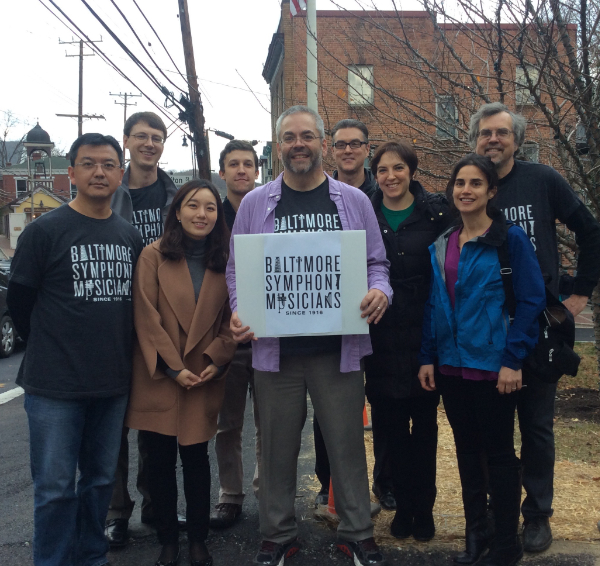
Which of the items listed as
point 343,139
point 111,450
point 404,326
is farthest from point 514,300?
point 111,450

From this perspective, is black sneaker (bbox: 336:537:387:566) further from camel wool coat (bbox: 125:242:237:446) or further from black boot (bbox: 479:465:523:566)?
camel wool coat (bbox: 125:242:237:446)

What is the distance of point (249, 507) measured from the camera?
→ 4.09 metres

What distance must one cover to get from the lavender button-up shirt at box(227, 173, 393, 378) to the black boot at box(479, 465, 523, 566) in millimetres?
902

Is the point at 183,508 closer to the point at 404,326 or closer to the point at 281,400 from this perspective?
the point at 281,400

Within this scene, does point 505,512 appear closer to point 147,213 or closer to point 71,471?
point 71,471

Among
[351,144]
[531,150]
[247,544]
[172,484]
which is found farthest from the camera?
[531,150]

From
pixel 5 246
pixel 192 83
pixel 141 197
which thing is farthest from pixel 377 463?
pixel 5 246

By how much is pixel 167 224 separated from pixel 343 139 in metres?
1.39

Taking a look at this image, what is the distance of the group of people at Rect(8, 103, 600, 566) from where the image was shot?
9.69 ft

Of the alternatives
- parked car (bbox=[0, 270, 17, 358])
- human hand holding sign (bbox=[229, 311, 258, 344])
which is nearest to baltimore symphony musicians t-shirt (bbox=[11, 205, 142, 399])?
human hand holding sign (bbox=[229, 311, 258, 344])

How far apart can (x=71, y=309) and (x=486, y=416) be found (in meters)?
2.12

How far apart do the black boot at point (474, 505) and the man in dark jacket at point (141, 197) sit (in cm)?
190

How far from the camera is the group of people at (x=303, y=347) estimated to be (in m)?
2.95

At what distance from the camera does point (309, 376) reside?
3.19 m
